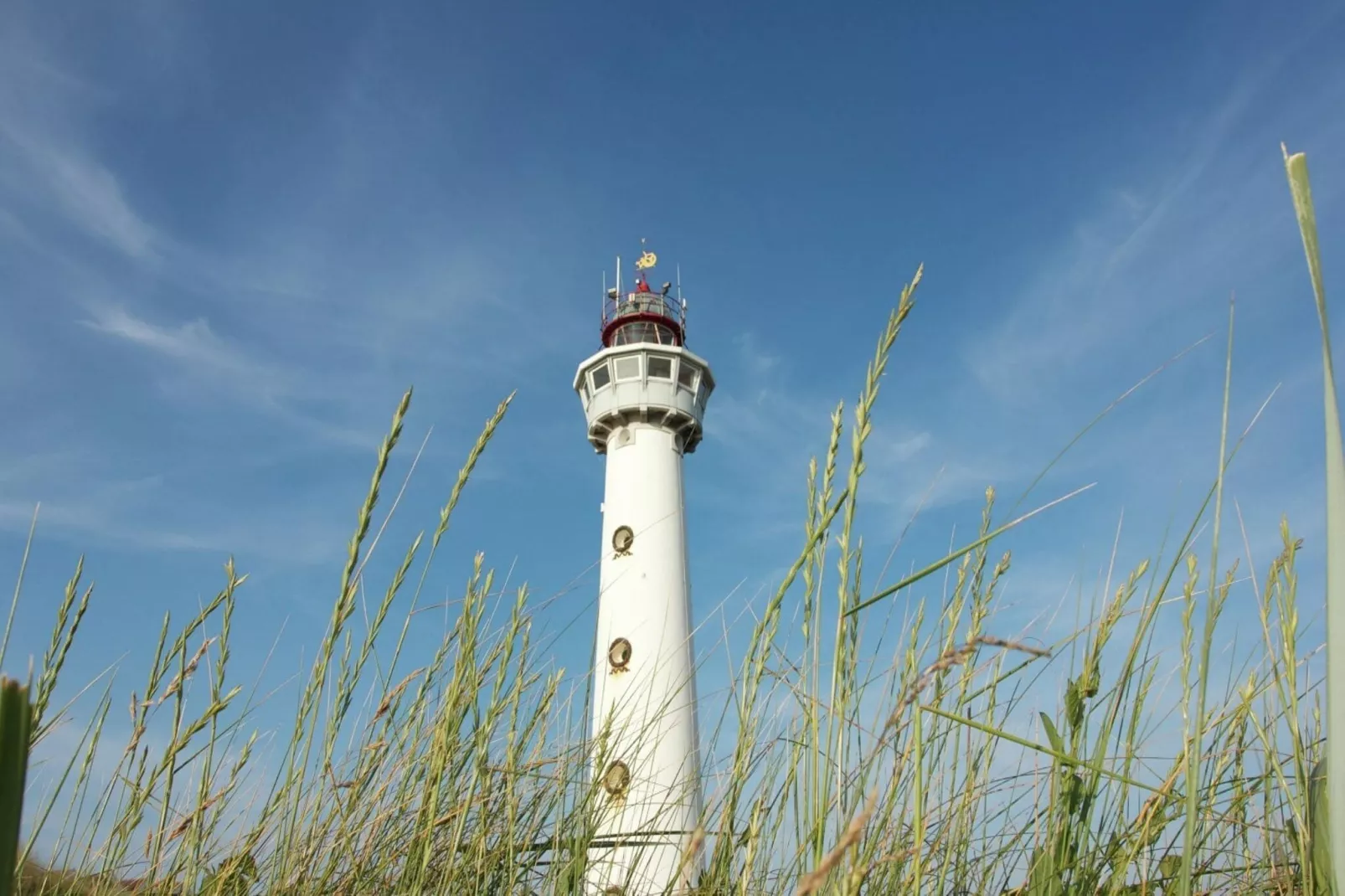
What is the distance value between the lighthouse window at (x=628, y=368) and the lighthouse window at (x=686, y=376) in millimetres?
779

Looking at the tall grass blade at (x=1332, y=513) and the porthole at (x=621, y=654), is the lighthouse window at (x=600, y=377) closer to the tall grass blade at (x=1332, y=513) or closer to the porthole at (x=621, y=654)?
the porthole at (x=621, y=654)

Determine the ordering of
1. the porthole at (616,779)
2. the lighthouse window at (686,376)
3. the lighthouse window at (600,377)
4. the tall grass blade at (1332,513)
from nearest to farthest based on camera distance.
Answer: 1. the tall grass blade at (1332,513)
2. the porthole at (616,779)
3. the lighthouse window at (686,376)
4. the lighthouse window at (600,377)

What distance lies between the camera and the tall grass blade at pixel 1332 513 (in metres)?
0.59

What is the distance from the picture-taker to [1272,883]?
2.00m

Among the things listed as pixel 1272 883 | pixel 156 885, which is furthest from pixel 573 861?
pixel 1272 883

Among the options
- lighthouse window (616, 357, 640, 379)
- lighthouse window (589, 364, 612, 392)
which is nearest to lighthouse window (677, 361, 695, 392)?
lighthouse window (616, 357, 640, 379)

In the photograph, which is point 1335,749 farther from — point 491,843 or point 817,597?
point 491,843

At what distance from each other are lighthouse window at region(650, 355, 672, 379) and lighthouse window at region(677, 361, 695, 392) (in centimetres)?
18

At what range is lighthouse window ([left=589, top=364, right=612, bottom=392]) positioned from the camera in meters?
16.8

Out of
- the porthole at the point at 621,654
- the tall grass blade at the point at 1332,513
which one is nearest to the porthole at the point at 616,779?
the tall grass blade at the point at 1332,513

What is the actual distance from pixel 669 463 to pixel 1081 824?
1409 cm

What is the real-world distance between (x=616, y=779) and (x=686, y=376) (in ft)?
45.9

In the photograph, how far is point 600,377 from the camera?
56.1 feet

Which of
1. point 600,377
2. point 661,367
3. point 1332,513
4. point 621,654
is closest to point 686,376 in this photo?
point 661,367
